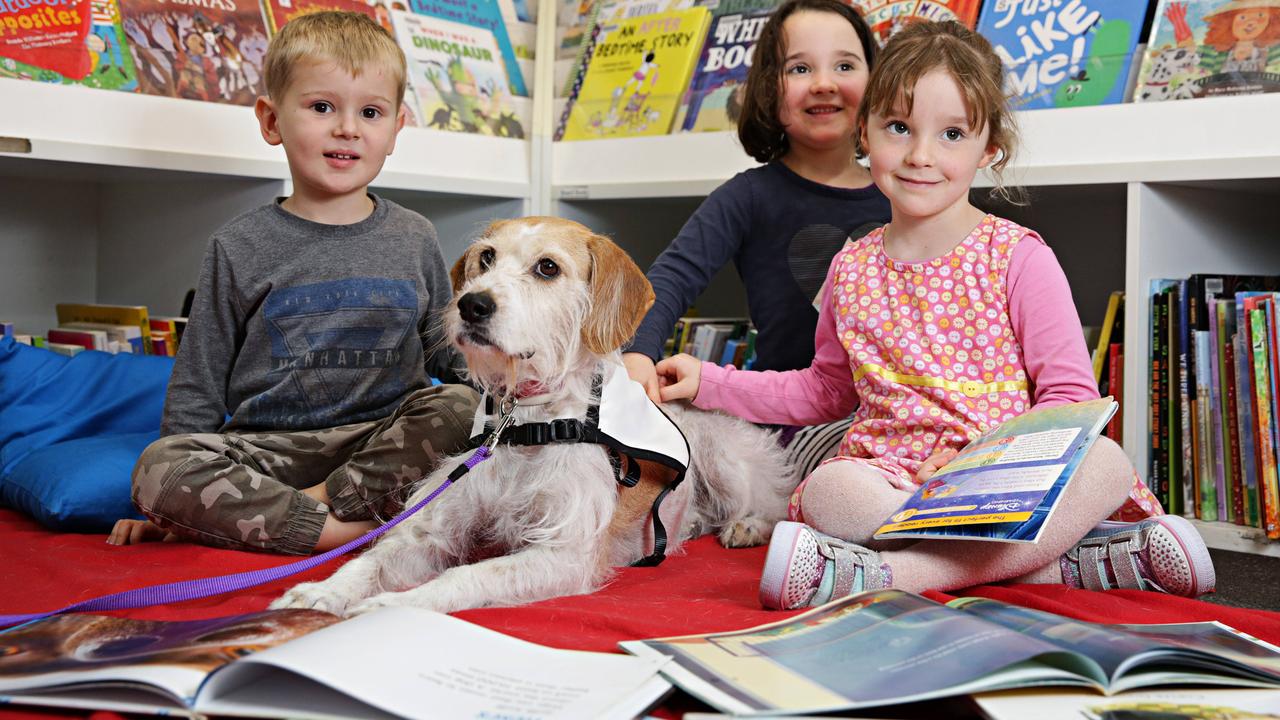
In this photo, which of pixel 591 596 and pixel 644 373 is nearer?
pixel 591 596

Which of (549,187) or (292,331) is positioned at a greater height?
(549,187)

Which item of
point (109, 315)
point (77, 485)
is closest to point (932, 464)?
point (77, 485)

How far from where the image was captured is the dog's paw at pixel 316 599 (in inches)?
59.6

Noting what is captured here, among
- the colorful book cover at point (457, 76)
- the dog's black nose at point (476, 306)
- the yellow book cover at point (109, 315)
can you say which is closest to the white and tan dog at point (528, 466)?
the dog's black nose at point (476, 306)

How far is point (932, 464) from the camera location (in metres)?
1.81

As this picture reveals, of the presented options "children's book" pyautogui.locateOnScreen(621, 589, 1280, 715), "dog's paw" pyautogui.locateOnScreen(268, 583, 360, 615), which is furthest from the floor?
"dog's paw" pyautogui.locateOnScreen(268, 583, 360, 615)

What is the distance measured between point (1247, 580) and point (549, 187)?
2.26 m

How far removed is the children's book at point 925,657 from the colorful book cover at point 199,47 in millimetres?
2182

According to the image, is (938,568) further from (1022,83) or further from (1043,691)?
(1022,83)

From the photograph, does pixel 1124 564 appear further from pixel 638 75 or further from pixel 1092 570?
pixel 638 75

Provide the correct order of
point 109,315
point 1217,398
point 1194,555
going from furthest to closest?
point 109,315
point 1217,398
point 1194,555

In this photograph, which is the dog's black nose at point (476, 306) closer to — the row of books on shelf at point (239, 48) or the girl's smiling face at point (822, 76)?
the girl's smiling face at point (822, 76)

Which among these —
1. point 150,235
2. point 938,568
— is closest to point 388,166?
point 150,235

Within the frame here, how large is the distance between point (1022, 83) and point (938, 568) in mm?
1551
